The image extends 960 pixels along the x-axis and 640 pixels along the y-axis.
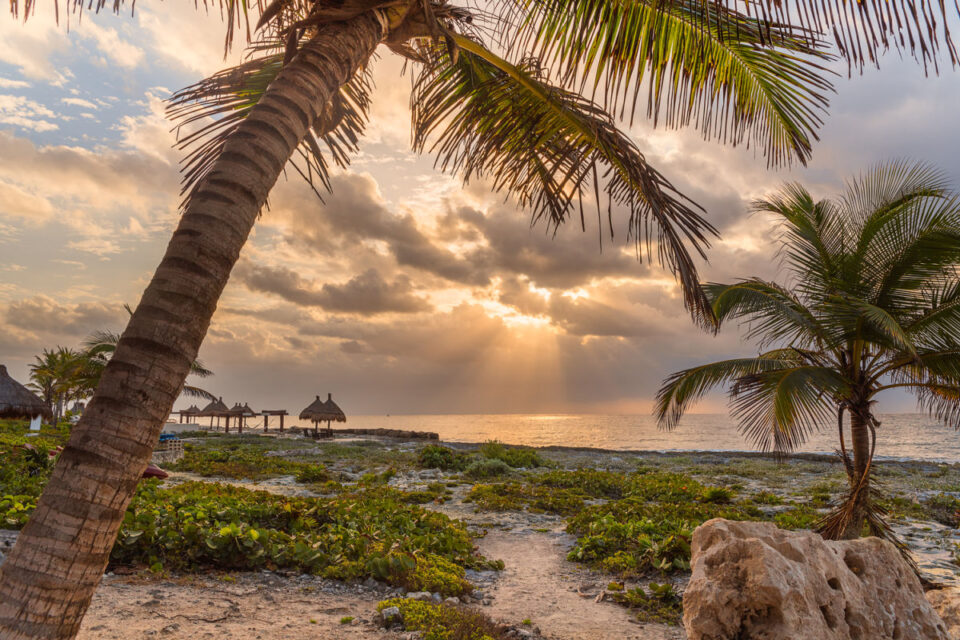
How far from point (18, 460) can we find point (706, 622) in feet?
39.0

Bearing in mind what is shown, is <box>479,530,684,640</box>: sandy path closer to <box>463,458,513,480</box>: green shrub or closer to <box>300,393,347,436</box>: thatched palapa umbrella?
<box>463,458,513,480</box>: green shrub

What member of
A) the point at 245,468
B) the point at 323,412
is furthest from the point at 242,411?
the point at 245,468

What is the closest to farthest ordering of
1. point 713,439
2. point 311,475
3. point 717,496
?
point 717,496, point 311,475, point 713,439

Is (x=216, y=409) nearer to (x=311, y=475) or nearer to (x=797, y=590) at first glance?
(x=311, y=475)

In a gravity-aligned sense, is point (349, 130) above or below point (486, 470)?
above

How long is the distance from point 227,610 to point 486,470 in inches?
512

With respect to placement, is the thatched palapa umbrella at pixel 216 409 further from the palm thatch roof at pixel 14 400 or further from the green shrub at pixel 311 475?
the green shrub at pixel 311 475

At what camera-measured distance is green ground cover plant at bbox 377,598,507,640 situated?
14.5ft

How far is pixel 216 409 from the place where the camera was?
4881 centimetres

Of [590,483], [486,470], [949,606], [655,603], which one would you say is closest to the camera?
[949,606]

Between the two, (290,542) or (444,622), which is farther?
(290,542)

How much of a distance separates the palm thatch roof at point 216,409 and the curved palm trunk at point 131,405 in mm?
50467

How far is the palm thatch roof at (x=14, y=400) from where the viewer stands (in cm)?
3294

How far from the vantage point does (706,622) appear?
3.88 meters
